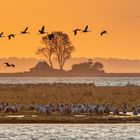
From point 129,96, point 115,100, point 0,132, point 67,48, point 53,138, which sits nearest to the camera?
point 53,138

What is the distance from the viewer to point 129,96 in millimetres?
63938

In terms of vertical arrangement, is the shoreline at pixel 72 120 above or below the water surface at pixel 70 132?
above

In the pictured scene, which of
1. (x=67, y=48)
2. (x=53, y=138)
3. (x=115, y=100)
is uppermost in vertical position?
(x=67, y=48)

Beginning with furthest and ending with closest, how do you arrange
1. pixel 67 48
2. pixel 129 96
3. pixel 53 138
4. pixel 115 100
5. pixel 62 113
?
pixel 67 48 < pixel 129 96 < pixel 115 100 < pixel 62 113 < pixel 53 138

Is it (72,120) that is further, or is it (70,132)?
(72,120)

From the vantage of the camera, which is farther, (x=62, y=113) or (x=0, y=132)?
(x=62, y=113)

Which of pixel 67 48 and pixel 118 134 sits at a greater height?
pixel 67 48

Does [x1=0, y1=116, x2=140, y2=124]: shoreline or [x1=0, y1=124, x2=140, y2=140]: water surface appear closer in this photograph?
[x1=0, y1=124, x2=140, y2=140]: water surface

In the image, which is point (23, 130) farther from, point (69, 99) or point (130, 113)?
point (69, 99)

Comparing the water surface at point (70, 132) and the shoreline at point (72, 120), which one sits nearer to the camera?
the water surface at point (70, 132)

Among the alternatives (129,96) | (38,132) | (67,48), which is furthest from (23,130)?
(67,48)

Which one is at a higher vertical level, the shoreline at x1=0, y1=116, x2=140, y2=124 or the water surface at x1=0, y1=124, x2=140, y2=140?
the shoreline at x1=0, y1=116, x2=140, y2=124

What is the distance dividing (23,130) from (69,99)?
21271 millimetres

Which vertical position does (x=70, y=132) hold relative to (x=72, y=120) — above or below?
below
